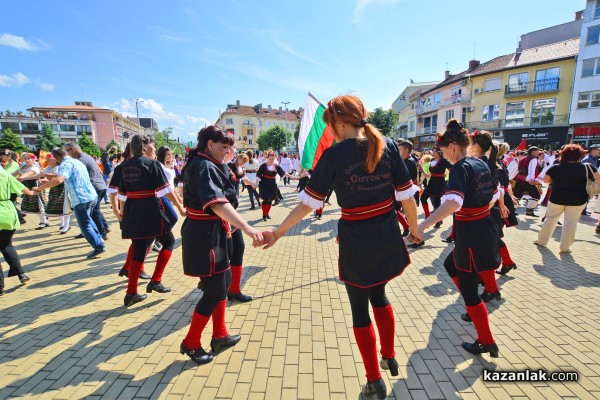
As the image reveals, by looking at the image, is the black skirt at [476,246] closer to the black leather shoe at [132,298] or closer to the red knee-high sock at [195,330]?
the red knee-high sock at [195,330]

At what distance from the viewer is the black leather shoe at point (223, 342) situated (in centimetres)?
302

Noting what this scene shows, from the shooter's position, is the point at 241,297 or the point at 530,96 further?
the point at 530,96

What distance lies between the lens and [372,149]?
205 centimetres

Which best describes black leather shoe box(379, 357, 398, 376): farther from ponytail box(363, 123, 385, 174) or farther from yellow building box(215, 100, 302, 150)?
yellow building box(215, 100, 302, 150)

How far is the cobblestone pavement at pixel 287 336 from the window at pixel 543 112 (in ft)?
104

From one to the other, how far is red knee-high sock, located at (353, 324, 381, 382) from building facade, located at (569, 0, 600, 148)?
34853 mm

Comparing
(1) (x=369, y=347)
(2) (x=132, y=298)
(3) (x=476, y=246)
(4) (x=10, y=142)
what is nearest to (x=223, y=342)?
(1) (x=369, y=347)

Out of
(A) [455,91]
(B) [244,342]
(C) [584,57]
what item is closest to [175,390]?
(B) [244,342]

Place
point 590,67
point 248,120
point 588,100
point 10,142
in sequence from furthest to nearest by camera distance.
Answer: point 248,120 < point 10,142 < point 588,100 < point 590,67

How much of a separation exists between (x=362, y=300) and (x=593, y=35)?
36962mm

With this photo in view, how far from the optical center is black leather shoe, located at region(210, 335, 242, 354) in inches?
119

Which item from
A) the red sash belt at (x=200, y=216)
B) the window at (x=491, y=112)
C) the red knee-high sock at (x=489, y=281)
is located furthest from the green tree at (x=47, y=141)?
the red knee-high sock at (x=489, y=281)

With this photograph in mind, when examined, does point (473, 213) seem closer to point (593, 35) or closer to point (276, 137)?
point (593, 35)

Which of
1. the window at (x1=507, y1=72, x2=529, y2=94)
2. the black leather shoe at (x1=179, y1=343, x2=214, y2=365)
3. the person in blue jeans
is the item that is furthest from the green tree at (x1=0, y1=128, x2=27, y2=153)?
the window at (x1=507, y1=72, x2=529, y2=94)
